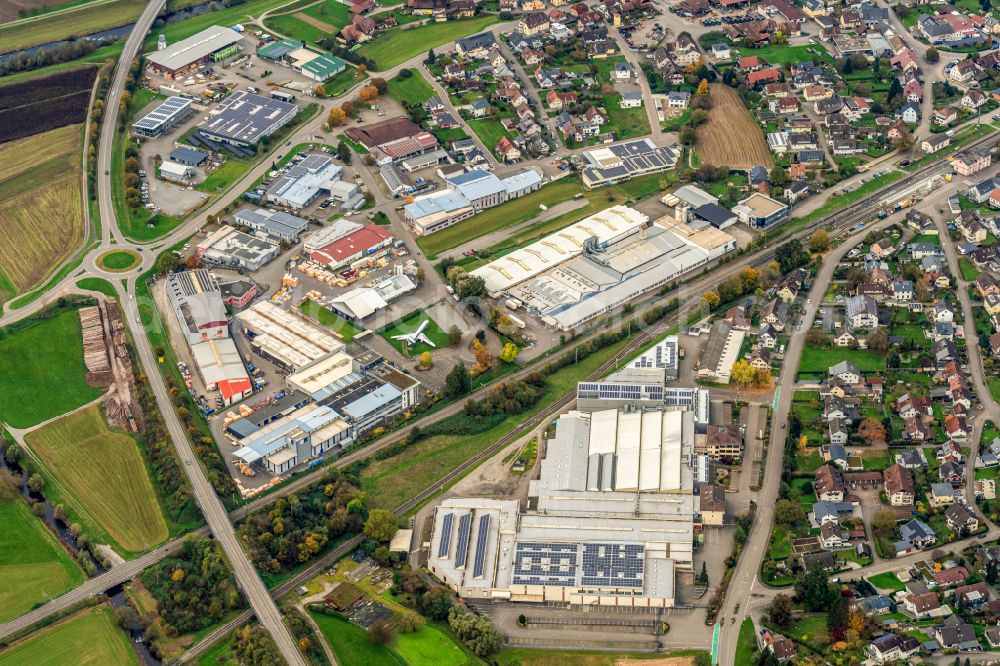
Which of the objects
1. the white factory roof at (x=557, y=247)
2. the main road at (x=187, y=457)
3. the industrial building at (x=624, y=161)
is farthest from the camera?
the industrial building at (x=624, y=161)

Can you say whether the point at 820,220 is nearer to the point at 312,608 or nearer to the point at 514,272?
the point at 514,272

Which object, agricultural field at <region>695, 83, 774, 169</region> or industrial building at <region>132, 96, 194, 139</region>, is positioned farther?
industrial building at <region>132, 96, 194, 139</region>

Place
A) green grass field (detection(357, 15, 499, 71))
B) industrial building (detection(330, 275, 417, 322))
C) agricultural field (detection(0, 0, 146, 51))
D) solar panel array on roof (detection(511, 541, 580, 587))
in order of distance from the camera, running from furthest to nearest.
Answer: agricultural field (detection(0, 0, 146, 51)), green grass field (detection(357, 15, 499, 71)), industrial building (detection(330, 275, 417, 322)), solar panel array on roof (detection(511, 541, 580, 587))

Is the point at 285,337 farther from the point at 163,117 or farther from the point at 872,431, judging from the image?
the point at 872,431

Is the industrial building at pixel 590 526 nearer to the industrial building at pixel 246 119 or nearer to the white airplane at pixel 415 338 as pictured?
the white airplane at pixel 415 338

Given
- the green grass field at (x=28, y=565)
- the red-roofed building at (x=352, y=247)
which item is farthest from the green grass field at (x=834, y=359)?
the green grass field at (x=28, y=565)

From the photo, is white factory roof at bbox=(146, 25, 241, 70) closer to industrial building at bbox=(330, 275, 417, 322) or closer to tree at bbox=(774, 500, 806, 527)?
industrial building at bbox=(330, 275, 417, 322)

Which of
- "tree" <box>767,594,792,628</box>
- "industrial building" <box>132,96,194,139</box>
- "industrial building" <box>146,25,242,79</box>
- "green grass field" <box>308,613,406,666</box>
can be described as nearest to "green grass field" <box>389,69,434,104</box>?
"industrial building" <box>146,25,242,79</box>
